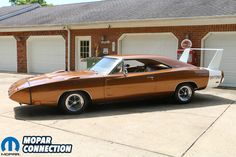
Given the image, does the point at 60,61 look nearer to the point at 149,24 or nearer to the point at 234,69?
Answer: the point at 149,24

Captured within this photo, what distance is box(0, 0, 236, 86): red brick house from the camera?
1198 cm

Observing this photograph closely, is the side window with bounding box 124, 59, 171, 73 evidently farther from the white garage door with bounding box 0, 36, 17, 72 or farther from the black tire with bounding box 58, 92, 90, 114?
the white garage door with bounding box 0, 36, 17, 72

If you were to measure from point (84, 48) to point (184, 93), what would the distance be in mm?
8459

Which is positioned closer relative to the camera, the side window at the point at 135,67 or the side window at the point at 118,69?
the side window at the point at 118,69

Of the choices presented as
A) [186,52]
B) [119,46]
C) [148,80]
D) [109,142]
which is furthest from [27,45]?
[109,142]

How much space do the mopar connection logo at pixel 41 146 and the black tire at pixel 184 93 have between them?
408cm

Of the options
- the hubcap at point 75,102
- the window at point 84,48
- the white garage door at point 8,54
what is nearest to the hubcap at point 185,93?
the hubcap at point 75,102

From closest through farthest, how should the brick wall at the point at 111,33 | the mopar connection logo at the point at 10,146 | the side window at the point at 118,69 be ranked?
1. the mopar connection logo at the point at 10,146
2. the side window at the point at 118,69
3. the brick wall at the point at 111,33

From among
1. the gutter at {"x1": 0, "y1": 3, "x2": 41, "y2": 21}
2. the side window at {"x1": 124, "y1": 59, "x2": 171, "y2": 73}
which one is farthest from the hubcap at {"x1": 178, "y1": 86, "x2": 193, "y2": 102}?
the gutter at {"x1": 0, "y1": 3, "x2": 41, "y2": 21}

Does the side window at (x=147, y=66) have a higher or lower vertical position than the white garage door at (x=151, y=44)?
lower

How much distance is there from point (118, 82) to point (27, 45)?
11.9m

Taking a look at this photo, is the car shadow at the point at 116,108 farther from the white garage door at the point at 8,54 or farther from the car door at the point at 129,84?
the white garage door at the point at 8,54

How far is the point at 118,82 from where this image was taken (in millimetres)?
7387

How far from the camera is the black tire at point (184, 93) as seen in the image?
27.1ft
